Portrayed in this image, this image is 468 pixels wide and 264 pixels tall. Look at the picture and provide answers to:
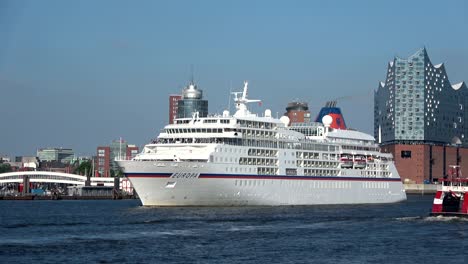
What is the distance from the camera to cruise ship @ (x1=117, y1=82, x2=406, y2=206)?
8144 centimetres

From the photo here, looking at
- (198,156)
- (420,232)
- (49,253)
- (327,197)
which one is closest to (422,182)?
(327,197)

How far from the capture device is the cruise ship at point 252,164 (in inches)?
3206

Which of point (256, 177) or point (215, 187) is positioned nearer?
point (215, 187)

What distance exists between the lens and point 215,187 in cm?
8319

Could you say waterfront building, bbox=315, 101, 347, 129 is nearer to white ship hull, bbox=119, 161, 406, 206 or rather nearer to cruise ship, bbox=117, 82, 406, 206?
cruise ship, bbox=117, 82, 406, 206

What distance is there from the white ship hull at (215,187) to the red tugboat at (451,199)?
2052cm

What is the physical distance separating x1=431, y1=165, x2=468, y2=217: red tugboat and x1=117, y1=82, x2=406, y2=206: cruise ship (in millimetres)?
20914

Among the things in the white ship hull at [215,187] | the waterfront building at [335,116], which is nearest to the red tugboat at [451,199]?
the white ship hull at [215,187]

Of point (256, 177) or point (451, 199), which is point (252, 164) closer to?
point (256, 177)

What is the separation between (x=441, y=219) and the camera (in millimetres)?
70625

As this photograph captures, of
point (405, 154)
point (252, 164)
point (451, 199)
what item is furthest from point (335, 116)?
point (405, 154)

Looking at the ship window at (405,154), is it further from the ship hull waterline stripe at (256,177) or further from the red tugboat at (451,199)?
the red tugboat at (451,199)

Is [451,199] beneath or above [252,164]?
beneath

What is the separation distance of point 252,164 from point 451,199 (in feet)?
76.5
